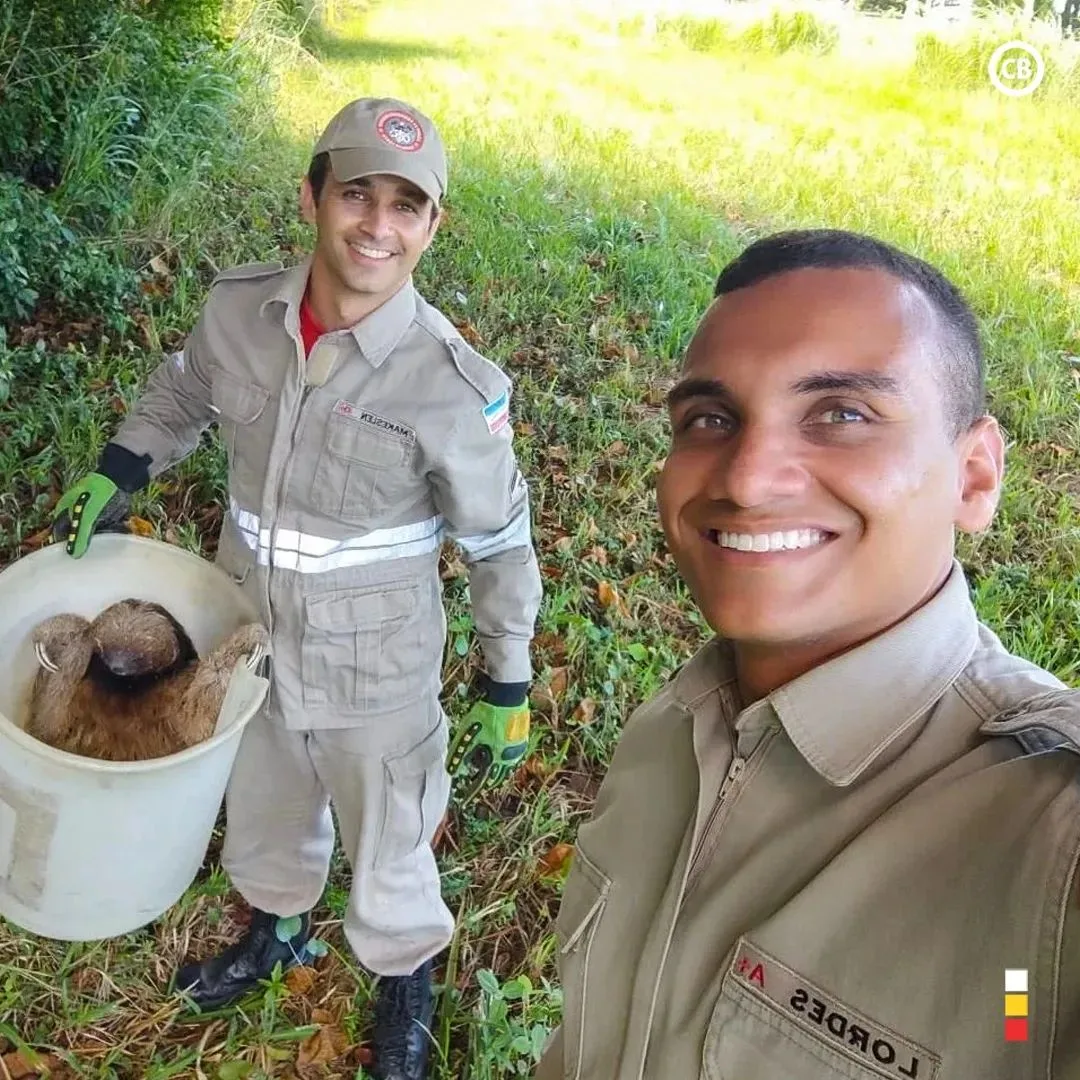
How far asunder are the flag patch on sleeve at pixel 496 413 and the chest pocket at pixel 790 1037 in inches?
47.7

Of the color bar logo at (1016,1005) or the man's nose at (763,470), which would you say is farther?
the man's nose at (763,470)

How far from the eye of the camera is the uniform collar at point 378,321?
1.80 meters

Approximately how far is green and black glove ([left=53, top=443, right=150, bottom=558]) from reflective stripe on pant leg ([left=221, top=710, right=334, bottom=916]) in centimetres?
→ 57

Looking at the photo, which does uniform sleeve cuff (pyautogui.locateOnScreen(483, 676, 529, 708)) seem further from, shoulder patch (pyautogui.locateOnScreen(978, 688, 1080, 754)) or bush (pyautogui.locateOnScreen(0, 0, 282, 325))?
bush (pyautogui.locateOnScreen(0, 0, 282, 325))

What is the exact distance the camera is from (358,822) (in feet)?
6.70

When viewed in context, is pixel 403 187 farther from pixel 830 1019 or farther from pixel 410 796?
pixel 830 1019

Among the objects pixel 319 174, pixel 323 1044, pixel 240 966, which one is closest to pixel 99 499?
pixel 319 174

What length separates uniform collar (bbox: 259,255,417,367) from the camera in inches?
70.9

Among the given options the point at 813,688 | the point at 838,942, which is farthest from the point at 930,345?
the point at 838,942

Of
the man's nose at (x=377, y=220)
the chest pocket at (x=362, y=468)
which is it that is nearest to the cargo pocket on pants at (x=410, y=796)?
the chest pocket at (x=362, y=468)

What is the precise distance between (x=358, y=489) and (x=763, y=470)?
1.12 m

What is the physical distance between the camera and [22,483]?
3256 mm

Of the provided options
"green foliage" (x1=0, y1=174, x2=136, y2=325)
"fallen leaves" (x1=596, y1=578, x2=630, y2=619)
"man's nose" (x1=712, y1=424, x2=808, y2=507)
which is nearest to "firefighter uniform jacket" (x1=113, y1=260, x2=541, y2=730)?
"man's nose" (x1=712, y1=424, x2=808, y2=507)

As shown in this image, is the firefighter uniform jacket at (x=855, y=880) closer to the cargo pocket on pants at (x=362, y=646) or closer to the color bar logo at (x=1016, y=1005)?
the color bar logo at (x=1016, y=1005)
